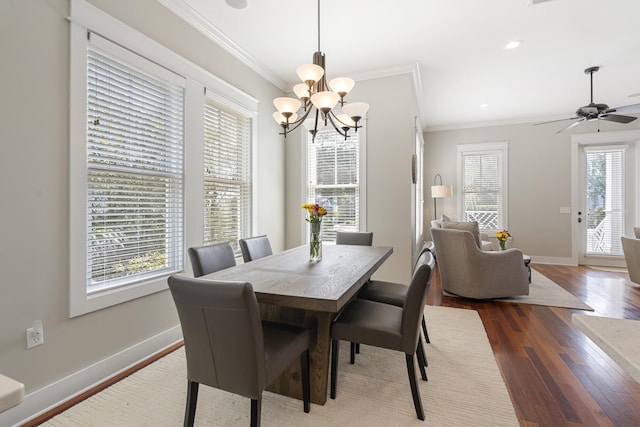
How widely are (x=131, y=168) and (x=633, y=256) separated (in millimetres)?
6076

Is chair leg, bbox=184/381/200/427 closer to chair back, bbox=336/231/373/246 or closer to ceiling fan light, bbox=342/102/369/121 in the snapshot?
ceiling fan light, bbox=342/102/369/121

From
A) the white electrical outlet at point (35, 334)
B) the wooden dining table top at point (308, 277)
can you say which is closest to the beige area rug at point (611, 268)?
the wooden dining table top at point (308, 277)

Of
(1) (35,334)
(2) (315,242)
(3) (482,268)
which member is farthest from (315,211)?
(3) (482,268)

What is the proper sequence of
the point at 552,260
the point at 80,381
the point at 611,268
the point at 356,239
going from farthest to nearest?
the point at 552,260 < the point at 611,268 < the point at 356,239 < the point at 80,381

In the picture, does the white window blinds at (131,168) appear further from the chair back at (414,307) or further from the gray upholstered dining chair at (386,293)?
the chair back at (414,307)

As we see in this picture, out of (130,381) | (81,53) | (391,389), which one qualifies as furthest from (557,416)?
(81,53)

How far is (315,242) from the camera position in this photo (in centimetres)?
237

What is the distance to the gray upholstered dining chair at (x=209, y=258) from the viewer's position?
2.14 metres

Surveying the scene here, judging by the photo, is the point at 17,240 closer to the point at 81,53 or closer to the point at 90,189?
the point at 90,189

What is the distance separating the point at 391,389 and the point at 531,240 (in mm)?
5664

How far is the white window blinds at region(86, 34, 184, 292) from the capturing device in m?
2.09

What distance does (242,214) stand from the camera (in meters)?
3.67

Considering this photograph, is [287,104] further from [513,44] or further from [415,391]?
[513,44]

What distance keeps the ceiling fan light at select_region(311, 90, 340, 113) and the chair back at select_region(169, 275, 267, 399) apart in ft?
4.70
